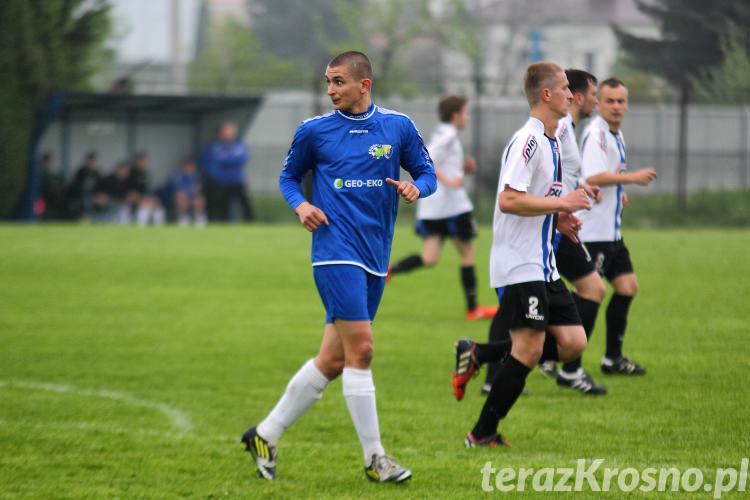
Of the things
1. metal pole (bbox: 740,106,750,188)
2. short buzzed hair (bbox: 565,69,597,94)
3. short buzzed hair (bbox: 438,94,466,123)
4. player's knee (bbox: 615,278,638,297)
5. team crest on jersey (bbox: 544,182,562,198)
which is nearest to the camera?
team crest on jersey (bbox: 544,182,562,198)

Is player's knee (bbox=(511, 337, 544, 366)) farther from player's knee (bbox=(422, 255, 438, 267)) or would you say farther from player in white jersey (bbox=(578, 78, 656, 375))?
player's knee (bbox=(422, 255, 438, 267))

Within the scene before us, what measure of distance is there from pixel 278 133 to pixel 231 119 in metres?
6.10

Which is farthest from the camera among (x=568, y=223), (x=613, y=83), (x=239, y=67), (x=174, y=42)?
(x=239, y=67)

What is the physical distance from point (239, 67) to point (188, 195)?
28709mm

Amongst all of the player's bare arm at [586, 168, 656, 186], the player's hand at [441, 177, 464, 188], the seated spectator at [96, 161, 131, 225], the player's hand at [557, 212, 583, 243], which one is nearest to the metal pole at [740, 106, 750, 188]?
the seated spectator at [96, 161, 131, 225]

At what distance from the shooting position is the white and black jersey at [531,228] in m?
5.52

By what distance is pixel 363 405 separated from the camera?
198 inches

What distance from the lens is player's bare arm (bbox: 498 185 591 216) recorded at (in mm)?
5281

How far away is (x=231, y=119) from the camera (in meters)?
27.5

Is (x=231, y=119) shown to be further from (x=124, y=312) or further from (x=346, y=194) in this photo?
(x=346, y=194)

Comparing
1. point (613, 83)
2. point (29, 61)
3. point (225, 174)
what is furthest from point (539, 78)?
point (29, 61)

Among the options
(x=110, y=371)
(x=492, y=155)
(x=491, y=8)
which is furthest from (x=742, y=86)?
(x=491, y=8)

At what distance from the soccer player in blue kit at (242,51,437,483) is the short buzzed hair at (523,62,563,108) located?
82cm

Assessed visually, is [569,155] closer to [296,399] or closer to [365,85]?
[365,85]
